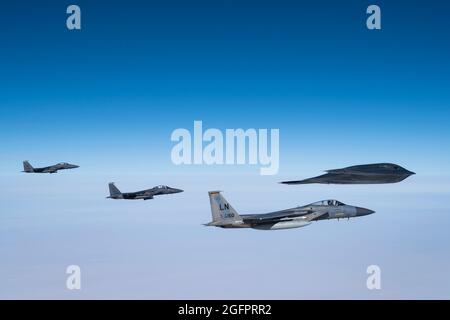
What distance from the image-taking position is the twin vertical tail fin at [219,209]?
33.3 m

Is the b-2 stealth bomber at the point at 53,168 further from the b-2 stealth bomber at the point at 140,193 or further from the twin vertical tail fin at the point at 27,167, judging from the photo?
the b-2 stealth bomber at the point at 140,193

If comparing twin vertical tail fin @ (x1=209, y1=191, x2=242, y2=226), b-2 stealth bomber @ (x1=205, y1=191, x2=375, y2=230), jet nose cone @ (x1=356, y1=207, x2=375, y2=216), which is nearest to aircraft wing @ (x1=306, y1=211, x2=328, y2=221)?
b-2 stealth bomber @ (x1=205, y1=191, x2=375, y2=230)

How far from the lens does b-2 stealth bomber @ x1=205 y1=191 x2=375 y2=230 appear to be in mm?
33344

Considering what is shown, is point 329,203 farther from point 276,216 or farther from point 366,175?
point 276,216

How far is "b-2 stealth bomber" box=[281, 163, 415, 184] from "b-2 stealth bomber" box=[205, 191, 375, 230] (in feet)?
6.13

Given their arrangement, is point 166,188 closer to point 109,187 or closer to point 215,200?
point 109,187

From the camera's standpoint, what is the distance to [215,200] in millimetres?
33281

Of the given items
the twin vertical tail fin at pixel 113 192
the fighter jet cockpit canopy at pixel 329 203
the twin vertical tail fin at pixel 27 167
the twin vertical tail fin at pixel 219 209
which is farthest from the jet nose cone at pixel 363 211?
the twin vertical tail fin at pixel 27 167

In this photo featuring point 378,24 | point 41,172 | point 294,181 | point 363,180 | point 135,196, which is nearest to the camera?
point 378,24

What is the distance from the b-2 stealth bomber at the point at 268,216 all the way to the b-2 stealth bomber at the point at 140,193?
84.2 feet

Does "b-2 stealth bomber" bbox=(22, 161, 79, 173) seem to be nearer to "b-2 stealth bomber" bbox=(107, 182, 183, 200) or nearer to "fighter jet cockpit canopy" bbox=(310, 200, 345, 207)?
"b-2 stealth bomber" bbox=(107, 182, 183, 200)

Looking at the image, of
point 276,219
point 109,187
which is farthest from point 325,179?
point 109,187

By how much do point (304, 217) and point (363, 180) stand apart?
634 cm

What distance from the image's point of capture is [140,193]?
58000 mm
